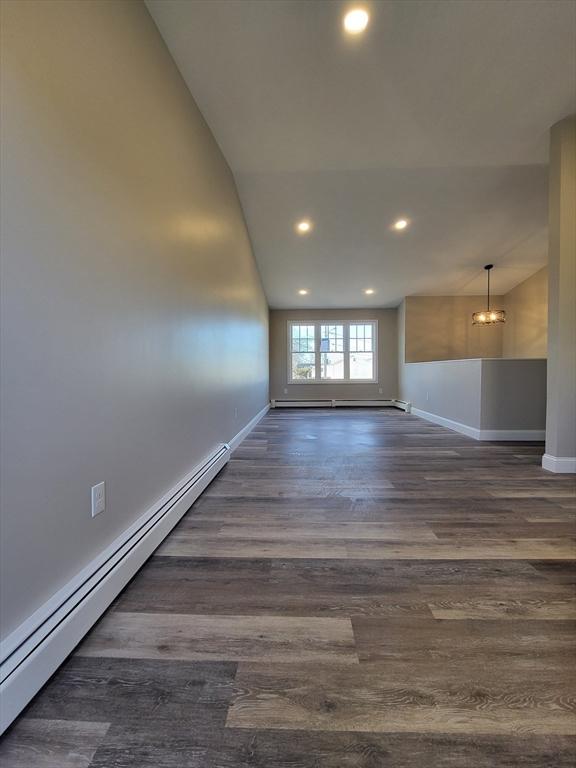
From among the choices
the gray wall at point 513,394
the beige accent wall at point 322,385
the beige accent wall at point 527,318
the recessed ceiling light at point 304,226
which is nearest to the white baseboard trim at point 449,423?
the gray wall at point 513,394

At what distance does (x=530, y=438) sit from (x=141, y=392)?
465 cm

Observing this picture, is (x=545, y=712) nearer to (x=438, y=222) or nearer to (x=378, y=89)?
(x=378, y=89)

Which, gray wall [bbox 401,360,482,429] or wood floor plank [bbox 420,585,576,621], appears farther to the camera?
gray wall [bbox 401,360,482,429]

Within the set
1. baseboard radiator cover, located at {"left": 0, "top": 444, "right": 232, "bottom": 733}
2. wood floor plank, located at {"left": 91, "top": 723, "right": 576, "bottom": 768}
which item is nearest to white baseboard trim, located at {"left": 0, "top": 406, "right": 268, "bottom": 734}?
baseboard radiator cover, located at {"left": 0, "top": 444, "right": 232, "bottom": 733}

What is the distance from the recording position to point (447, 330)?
7.50 m

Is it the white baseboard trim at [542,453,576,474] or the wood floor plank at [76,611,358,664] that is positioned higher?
the white baseboard trim at [542,453,576,474]

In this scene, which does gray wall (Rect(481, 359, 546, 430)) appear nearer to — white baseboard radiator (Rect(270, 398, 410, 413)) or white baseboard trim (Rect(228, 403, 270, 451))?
white baseboard trim (Rect(228, 403, 270, 451))

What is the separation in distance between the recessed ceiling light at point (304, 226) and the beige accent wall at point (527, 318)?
15.5ft

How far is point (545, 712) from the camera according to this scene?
861 millimetres

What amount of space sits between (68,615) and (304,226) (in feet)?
16.4

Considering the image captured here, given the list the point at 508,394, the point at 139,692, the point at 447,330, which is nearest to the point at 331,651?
the point at 139,692

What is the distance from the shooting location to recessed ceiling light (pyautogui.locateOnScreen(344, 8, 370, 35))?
6.63ft

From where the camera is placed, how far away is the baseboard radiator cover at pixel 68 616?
0.84 meters

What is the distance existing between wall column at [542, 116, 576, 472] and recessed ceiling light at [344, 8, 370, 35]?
1.98 metres
